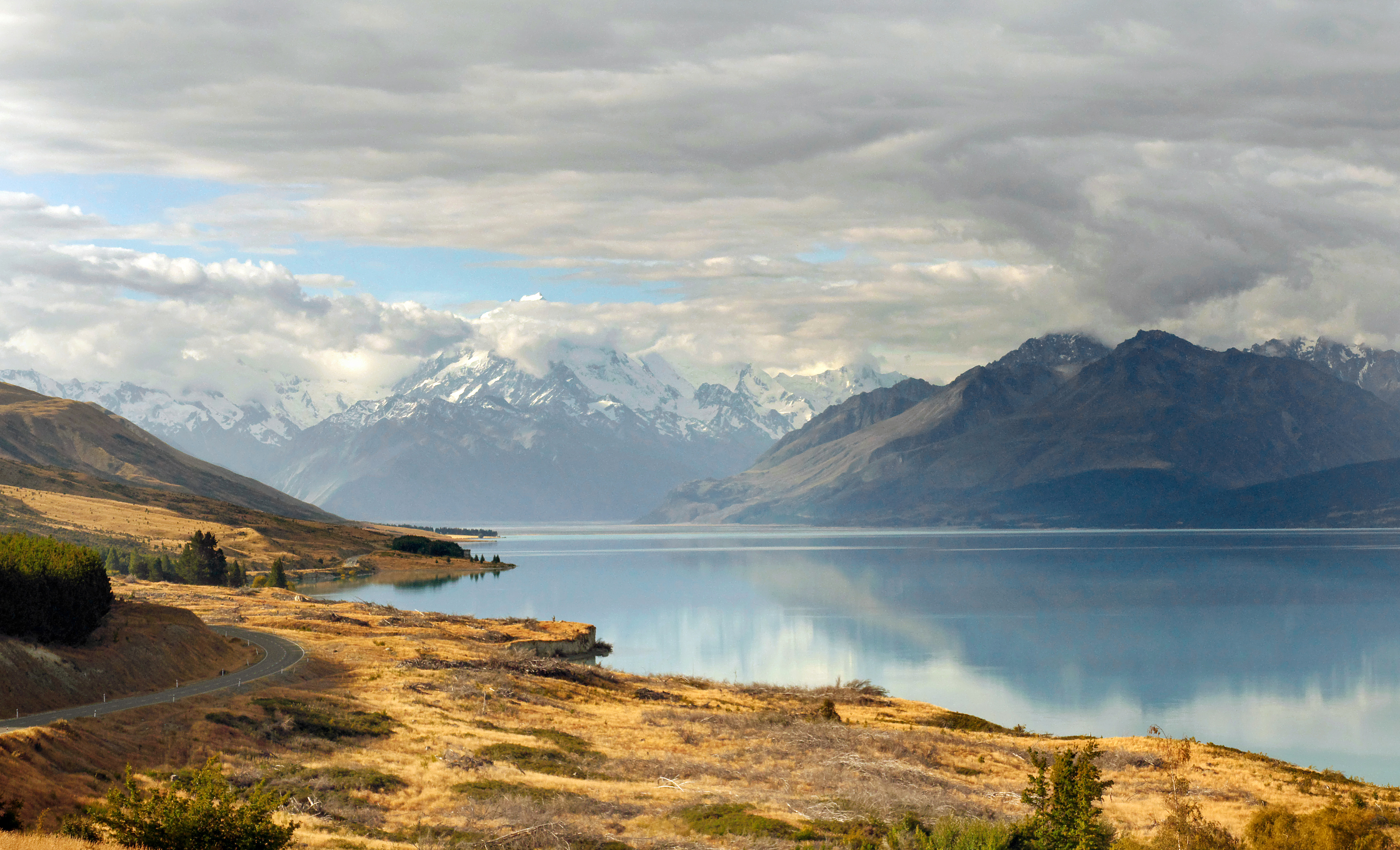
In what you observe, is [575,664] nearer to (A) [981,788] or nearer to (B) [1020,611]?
(A) [981,788]

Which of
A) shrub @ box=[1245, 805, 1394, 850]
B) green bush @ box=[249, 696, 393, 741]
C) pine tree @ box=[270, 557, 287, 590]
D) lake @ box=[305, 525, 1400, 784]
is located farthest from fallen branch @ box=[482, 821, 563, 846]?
pine tree @ box=[270, 557, 287, 590]

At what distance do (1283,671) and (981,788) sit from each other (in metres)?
74.2

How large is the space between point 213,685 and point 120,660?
13.8ft

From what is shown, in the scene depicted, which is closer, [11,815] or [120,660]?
[11,815]

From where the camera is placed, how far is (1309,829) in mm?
31922

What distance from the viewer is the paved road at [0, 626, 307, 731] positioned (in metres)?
41.2

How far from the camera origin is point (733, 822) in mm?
33688

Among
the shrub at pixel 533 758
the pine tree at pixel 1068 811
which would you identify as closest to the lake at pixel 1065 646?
the pine tree at pixel 1068 811

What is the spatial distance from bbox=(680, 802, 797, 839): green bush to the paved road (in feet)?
72.2

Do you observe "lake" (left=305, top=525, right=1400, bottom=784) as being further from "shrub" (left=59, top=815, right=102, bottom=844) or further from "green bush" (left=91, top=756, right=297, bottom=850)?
"shrub" (left=59, top=815, right=102, bottom=844)

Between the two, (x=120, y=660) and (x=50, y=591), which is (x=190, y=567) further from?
(x=50, y=591)

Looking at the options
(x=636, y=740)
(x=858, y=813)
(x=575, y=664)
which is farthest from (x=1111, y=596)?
(x=858, y=813)

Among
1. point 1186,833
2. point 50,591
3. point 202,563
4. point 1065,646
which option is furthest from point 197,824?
point 202,563

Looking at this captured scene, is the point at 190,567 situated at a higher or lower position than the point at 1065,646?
higher
